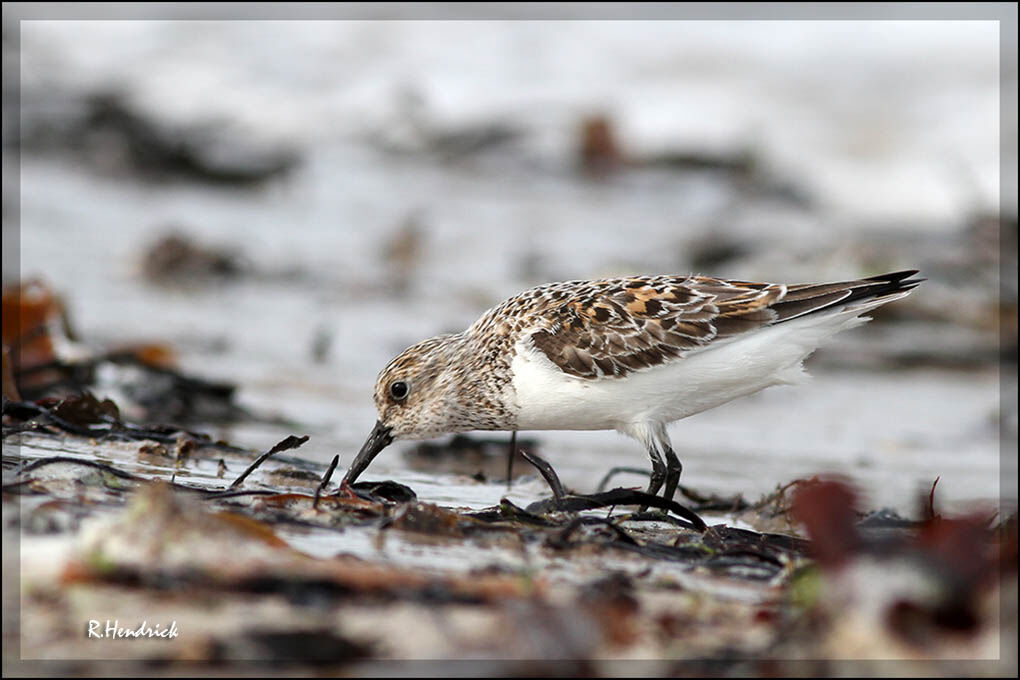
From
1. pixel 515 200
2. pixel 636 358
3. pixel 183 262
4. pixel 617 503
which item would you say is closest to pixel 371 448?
pixel 636 358

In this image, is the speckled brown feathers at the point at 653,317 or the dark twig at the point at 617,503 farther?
the speckled brown feathers at the point at 653,317

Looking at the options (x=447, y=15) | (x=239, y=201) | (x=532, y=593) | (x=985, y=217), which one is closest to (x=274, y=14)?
(x=447, y=15)

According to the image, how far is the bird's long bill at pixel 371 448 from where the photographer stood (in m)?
3.87

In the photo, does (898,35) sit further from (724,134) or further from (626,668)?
(626,668)

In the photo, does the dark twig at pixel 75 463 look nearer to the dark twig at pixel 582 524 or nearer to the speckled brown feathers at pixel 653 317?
the dark twig at pixel 582 524

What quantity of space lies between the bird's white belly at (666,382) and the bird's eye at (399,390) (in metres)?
0.42

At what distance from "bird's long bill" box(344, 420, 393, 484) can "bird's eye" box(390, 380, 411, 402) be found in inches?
4.2

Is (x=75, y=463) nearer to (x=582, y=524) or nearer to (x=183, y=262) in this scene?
(x=582, y=524)

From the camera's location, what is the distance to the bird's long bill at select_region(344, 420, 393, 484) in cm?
387

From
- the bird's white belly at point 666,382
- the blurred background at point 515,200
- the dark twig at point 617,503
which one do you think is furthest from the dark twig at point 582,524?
the bird's white belly at point 666,382

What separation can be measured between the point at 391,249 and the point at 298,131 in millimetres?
4691

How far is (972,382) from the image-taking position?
7.54 metres

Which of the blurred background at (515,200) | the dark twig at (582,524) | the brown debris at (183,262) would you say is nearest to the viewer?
the dark twig at (582,524)
